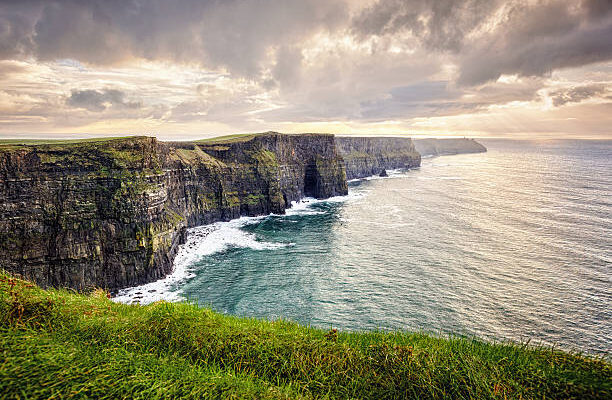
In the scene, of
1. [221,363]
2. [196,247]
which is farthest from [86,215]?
[221,363]

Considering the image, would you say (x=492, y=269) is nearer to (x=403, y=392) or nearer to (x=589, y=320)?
(x=589, y=320)

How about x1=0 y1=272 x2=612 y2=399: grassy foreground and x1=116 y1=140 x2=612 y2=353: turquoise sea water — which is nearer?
x1=0 y1=272 x2=612 y2=399: grassy foreground

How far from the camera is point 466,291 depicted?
1431 inches

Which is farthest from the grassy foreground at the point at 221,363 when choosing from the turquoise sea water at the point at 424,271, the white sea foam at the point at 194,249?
the white sea foam at the point at 194,249

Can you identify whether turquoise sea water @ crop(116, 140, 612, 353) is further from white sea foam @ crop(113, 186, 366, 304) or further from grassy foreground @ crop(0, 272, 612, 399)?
grassy foreground @ crop(0, 272, 612, 399)

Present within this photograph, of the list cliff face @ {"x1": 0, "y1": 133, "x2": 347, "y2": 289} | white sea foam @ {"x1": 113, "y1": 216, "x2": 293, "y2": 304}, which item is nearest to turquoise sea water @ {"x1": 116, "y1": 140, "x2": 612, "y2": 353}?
white sea foam @ {"x1": 113, "y1": 216, "x2": 293, "y2": 304}

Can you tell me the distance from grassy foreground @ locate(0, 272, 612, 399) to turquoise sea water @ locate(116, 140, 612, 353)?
64.7 ft

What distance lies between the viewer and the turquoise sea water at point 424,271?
30.9 metres

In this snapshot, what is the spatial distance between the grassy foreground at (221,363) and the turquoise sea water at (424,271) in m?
19.7

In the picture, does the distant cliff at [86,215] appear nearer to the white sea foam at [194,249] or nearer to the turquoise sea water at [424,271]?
the white sea foam at [194,249]

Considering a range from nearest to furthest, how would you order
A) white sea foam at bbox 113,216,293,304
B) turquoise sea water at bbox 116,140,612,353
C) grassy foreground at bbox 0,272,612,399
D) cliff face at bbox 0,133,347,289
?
grassy foreground at bbox 0,272,612,399 → turquoise sea water at bbox 116,140,612,353 → cliff face at bbox 0,133,347,289 → white sea foam at bbox 113,216,293,304

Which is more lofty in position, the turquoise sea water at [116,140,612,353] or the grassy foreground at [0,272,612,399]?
the grassy foreground at [0,272,612,399]

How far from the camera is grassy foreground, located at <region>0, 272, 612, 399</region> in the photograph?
5688mm

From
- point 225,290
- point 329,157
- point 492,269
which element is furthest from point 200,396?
point 329,157
